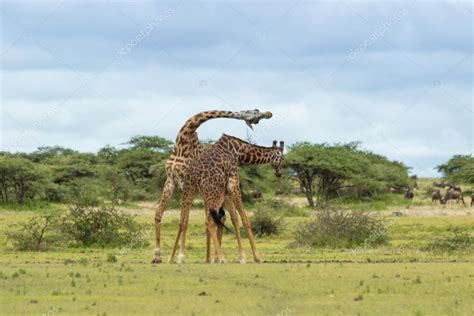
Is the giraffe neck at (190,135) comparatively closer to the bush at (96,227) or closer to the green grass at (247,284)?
the green grass at (247,284)

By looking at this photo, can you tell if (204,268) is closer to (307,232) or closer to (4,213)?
(307,232)

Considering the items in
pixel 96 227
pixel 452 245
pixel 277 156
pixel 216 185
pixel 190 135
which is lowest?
pixel 452 245

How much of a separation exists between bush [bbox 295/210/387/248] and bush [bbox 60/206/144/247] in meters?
4.62

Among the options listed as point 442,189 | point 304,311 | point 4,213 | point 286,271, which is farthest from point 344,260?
point 442,189

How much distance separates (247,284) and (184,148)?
203 inches

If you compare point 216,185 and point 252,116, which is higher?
point 252,116

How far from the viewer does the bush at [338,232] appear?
29.6 metres

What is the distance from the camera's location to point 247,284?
18.1m

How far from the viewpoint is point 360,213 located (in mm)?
29953

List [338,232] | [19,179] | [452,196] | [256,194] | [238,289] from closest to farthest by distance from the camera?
[238,289]
[338,232]
[19,179]
[452,196]
[256,194]

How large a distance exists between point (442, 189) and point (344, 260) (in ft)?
189

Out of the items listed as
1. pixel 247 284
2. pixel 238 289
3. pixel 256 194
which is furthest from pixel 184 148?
pixel 256 194

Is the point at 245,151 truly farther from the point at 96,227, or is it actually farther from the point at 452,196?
the point at 452,196

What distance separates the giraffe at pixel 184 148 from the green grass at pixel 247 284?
112 centimetres
